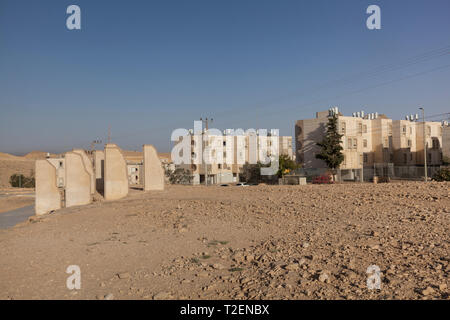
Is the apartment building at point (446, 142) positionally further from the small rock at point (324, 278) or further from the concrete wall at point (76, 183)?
the small rock at point (324, 278)

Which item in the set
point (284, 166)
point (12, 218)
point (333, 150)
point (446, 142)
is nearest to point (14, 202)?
point (12, 218)

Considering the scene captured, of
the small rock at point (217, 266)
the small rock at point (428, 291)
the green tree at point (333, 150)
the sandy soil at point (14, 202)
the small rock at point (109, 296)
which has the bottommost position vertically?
the sandy soil at point (14, 202)

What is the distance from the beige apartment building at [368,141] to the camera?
→ 4297cm

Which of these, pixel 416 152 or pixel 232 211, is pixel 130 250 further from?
pixel 416 152

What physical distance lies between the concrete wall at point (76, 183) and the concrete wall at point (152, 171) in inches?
142

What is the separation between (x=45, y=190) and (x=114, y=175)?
18.5ft

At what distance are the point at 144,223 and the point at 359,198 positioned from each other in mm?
7581

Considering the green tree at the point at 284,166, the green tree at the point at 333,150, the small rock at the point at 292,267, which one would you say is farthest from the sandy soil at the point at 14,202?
the small rock at the point at 292,267

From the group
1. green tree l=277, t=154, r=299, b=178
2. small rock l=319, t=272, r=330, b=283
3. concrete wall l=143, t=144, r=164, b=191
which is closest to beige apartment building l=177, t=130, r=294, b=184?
green tree l=277, t=154, r=299, b=178

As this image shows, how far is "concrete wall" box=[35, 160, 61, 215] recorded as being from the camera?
2061 cm

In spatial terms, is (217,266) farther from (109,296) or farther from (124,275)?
(109,296)

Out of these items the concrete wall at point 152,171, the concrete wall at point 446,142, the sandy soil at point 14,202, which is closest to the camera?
the concrete wall at point 152,171

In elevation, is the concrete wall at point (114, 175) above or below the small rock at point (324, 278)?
above
